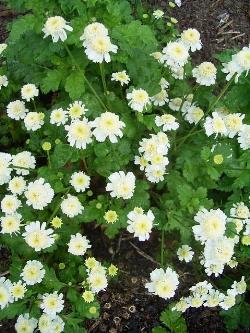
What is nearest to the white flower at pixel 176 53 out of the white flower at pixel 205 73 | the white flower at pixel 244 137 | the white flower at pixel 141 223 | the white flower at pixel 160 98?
the white flower at pixel 205 73

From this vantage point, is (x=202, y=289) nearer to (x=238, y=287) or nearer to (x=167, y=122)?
(x=238, y=287)

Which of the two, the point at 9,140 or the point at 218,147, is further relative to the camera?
the point at 9,140

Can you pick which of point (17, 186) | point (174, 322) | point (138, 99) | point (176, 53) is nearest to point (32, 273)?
point (17, 186)

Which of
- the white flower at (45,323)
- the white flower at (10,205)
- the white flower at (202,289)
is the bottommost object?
the white flower at (202,289)

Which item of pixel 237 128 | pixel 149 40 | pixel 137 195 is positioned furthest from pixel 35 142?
pixel 237 128

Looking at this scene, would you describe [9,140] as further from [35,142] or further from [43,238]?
[43,238]

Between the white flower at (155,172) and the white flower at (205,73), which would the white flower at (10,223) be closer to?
the white flower at (155,172)
